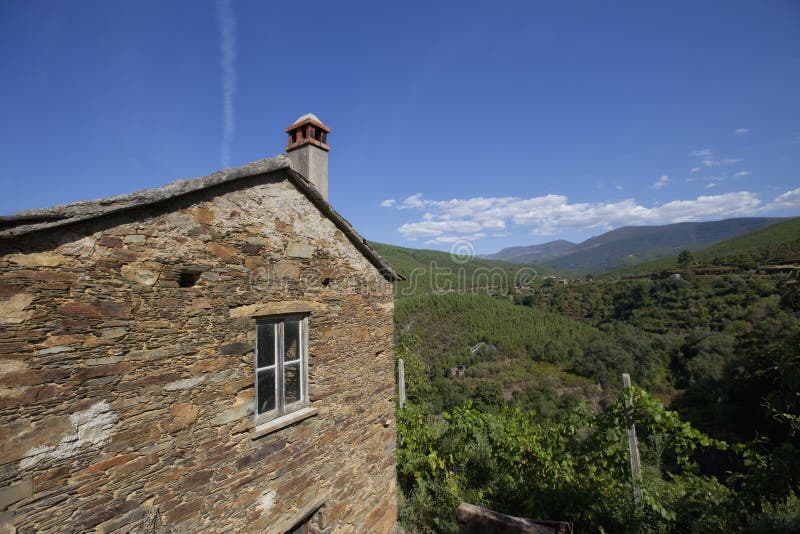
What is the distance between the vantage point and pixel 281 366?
4.29 meters

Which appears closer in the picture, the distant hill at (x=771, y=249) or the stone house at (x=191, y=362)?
the stone house at (x=191, y=362)

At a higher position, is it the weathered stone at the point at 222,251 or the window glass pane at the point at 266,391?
the weathered stone at the point at 222,251

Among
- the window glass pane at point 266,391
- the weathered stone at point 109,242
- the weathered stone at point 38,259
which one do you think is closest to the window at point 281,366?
the window glass pane at point 266,391

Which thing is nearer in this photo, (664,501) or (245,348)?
(245,348)

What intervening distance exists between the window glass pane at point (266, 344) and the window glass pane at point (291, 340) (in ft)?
0.53

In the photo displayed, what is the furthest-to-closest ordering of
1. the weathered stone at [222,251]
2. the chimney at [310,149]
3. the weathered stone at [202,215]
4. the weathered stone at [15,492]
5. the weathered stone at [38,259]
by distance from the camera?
the chimney at [310,149] < the weathered stone at [222,251] < the weathered stone at [202,215] < the weathered stone at [38,259] < the weathered stone at [15,492]

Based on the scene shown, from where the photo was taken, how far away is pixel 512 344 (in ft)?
97.5

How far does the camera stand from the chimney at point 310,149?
5.57 m

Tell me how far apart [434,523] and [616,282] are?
36411 mm

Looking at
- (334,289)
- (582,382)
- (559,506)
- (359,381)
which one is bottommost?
(582,382)

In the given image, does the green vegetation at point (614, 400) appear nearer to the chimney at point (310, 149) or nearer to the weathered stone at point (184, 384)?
the weathered stone at point (184, 384)

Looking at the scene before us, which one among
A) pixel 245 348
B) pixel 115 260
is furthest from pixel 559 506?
pixel 115 260

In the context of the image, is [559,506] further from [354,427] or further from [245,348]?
[245,348]

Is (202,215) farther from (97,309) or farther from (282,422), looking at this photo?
(282,422)
